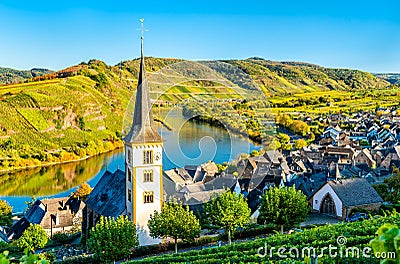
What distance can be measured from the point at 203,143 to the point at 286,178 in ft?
90.8

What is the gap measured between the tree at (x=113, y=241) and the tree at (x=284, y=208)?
6.88 m

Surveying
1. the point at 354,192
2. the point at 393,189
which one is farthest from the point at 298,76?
the point at 354,192

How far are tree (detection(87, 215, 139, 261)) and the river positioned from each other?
3194mm

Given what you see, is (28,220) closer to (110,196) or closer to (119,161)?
(110,196)

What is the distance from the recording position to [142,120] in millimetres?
17062

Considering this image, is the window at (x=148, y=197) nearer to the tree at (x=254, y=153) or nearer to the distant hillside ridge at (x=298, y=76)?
the tree at (x=254, y=153)

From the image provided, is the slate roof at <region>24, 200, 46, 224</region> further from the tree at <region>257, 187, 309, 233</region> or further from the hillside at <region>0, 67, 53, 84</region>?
the hillside at <region>0, 67, 53, 84</region>

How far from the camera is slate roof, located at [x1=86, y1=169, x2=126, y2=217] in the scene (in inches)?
795

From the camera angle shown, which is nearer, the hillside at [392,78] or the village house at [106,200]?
the village house at [106,200]

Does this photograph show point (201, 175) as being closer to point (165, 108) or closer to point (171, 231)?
point (171, 231)

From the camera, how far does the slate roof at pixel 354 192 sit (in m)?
24.5

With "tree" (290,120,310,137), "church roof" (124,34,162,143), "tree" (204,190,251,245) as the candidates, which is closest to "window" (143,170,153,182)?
"church roof" (124,34,162,143)

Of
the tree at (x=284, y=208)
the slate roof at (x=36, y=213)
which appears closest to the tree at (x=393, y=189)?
the tree at (x=284, y=208)

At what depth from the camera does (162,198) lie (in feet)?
62.2
